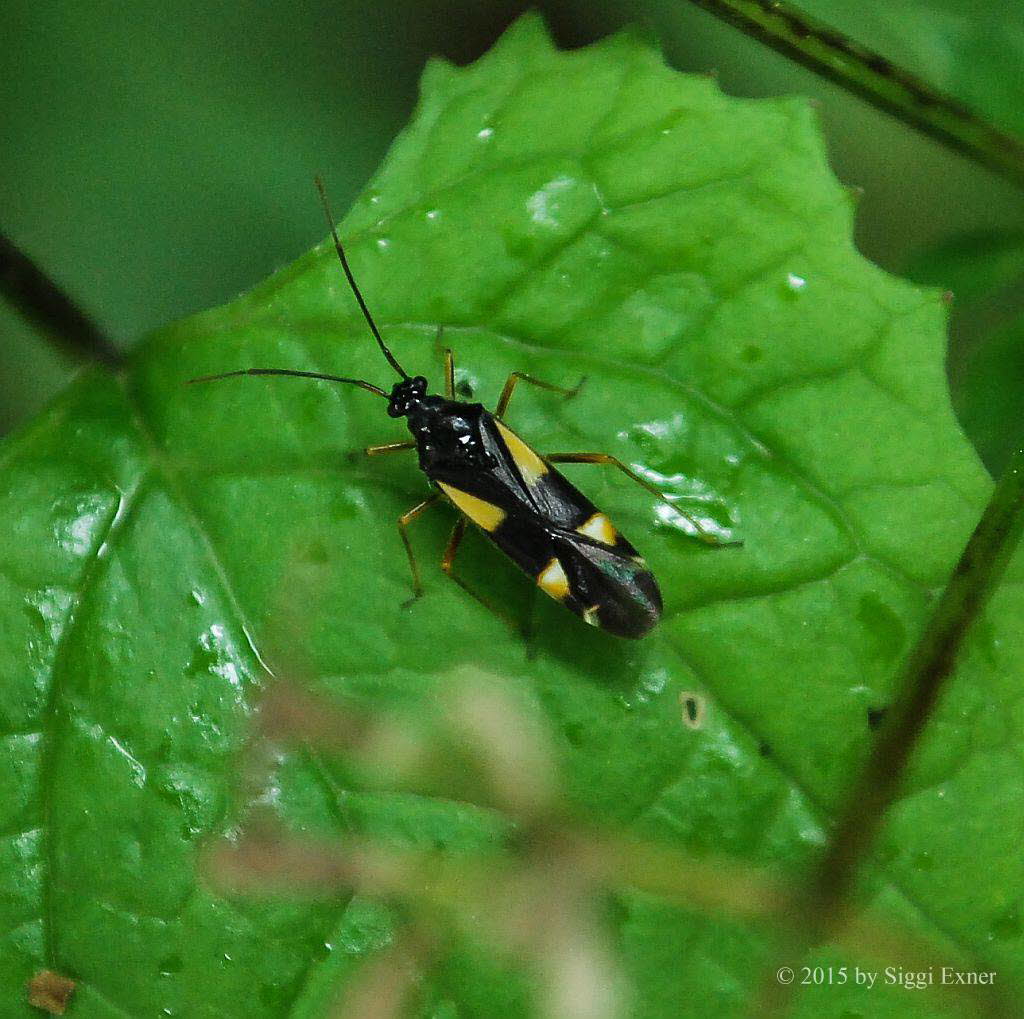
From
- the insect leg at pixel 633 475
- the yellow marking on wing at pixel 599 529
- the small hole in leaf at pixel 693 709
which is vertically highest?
the insect leg at pixel 633 475

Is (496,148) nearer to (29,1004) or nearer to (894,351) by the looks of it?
(894,351)

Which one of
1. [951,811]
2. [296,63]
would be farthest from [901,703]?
[296,63]

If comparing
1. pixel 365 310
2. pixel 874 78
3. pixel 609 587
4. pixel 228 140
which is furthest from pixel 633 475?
pixel 228 140

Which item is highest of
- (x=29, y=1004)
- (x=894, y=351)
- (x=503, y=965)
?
(x=894, y=351)

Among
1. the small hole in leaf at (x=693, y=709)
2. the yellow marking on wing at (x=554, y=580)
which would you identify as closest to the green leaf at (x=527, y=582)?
the small hole in leaf at (x=693, y=709)

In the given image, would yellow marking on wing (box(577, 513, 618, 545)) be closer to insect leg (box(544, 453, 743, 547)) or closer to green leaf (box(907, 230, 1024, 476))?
insect leg (box(544, 453, 743, 547))

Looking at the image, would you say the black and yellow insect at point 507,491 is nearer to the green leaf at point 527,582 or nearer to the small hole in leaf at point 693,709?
the green leaf at point 527,582

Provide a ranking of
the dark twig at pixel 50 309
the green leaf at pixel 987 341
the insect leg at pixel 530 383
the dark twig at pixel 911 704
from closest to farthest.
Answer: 1. the dark twig at pixel 911 704
2. the insect leg at pixel 530 383
3. the dark twig at pixel 50 309
4. the green leaf at pixel 987 341
